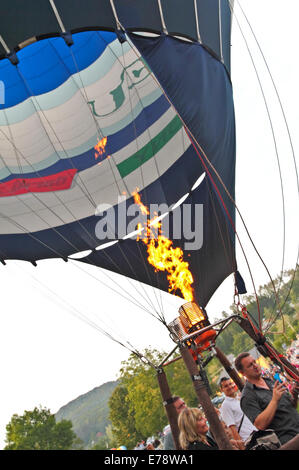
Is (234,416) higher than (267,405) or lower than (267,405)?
higher

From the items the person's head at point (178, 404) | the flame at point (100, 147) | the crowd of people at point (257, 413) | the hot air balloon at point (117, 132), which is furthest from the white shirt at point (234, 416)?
the flame at point (100, 147)

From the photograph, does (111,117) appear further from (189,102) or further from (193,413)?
(193,413)

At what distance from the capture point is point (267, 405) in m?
2.53

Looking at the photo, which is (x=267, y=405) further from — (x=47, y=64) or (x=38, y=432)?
(x=38, y=432)

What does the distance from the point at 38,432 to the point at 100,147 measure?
33239 millimetres

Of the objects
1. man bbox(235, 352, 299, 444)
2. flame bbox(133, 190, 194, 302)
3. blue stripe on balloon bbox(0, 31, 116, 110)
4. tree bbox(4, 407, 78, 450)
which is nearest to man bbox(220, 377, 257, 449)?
man bbox(235, 352, 299, 444)

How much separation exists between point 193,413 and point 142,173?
22.3 feet

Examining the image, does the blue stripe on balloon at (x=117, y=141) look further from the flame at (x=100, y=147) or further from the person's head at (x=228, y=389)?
the person's head at (x=228, y=389)

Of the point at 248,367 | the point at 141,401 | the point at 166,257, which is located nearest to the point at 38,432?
the point at 141,401

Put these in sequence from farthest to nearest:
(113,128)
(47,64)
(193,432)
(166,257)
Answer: (166,257)
(113,128)
(47,64)
(193,432)

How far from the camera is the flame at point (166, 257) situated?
917 centimetres

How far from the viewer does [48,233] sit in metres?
9.48

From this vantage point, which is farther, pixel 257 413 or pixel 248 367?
pixel 248 367

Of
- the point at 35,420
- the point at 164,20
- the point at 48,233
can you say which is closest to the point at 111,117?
the point at 164,20
